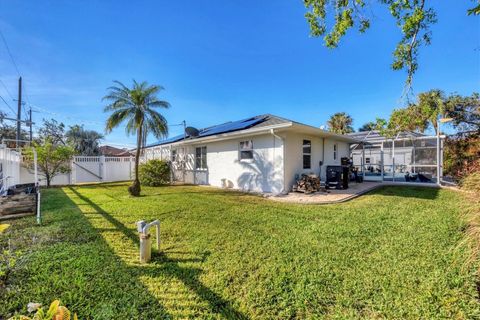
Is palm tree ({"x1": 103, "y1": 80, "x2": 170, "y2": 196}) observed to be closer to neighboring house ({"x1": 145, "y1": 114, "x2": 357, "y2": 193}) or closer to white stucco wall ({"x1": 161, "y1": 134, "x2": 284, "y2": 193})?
neighboring house ({"x1": 145, "y1": 114, "x2": 357, "y2": 193})

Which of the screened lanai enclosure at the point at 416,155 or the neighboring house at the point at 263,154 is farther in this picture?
the screened lanai enclosure at the point at 416,155

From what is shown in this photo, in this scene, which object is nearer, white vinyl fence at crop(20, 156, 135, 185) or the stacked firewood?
the stacked firewood

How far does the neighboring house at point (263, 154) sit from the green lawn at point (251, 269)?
4.04 m

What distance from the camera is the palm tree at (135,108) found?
9.55 meters

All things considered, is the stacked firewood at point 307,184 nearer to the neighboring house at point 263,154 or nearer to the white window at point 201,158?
the neighboring house at point 263,154

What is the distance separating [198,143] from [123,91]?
207 inches

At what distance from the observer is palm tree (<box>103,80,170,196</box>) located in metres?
9.55

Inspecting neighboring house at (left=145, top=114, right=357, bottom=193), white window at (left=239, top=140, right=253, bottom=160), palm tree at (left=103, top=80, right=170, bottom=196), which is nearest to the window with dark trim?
neighboring house at (left=145, top=114, right=357, bottom=193)

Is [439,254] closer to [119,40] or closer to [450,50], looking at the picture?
[450,50]

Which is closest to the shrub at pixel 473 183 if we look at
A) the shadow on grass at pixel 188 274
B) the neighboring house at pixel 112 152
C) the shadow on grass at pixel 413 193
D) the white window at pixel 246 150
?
the shadow on grass at pixel 188 274

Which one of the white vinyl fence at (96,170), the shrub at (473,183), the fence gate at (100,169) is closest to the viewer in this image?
the shrub at (473,183)

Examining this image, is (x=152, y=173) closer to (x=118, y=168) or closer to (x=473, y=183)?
(x=118, y=168)

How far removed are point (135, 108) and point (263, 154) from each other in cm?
638

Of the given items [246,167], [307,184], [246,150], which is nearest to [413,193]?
[307,184]
